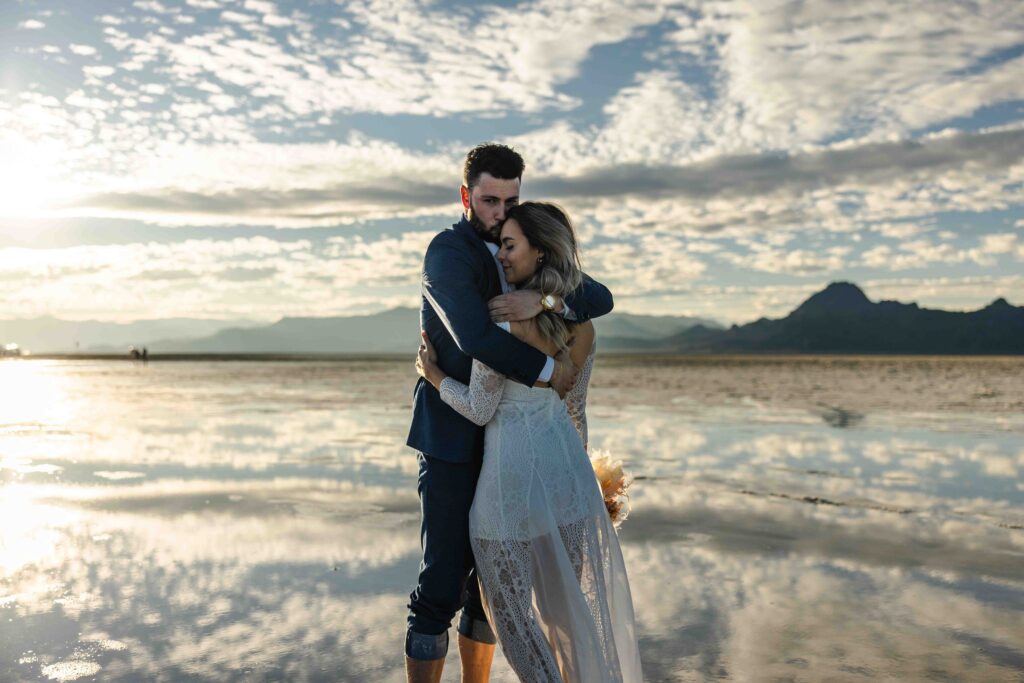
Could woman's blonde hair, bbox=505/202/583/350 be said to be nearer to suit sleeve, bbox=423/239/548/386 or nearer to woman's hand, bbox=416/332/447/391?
suit sleeve, bbox=423/239/548/386

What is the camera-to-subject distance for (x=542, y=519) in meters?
3.32

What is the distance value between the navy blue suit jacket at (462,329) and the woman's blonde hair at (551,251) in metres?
0.13

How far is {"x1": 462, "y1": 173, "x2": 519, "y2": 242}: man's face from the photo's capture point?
354 centimetres

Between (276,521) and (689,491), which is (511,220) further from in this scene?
Result: (689,491)

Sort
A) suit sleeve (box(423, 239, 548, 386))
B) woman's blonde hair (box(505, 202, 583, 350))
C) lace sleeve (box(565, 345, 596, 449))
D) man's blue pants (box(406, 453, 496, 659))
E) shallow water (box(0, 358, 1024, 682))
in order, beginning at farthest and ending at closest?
shallow water (box(0, 358, 1024, 682)), lace sleeve (box(565, 345, 596, 449)), man's blue pants (box(406, 453, 496, 659)), woman's blonde hair (box(505, 202, 583, 350)), suit sleeve (box(423, 239, 548, 386))

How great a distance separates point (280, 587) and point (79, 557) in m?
1.83

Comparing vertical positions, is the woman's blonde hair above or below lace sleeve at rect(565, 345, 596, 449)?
above

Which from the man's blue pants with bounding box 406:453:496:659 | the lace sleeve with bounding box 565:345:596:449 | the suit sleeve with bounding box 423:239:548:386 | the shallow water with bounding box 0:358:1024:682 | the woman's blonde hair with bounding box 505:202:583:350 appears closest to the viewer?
the suit sleeve with bounding box 423:239:548:386

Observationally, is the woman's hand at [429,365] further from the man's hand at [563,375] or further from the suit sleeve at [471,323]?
the man's hand at [563,375]

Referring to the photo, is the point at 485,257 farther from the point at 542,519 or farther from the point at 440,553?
the point at 440,553

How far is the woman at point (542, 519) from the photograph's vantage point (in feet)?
10.8

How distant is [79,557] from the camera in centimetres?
643

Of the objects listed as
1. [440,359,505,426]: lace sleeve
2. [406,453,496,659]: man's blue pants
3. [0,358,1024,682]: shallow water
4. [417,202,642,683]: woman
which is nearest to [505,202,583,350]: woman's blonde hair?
[417,202,642,683]: woman
